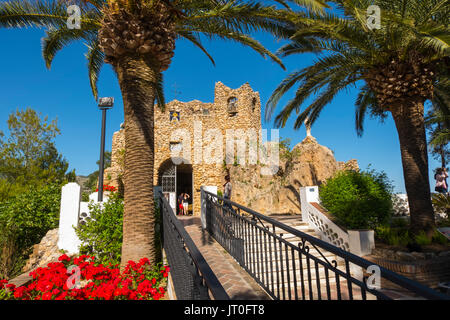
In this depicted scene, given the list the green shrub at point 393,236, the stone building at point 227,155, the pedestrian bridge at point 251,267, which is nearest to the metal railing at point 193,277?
the pedestrian bridge at point 251,267

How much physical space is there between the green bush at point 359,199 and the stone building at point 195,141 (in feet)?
35.7

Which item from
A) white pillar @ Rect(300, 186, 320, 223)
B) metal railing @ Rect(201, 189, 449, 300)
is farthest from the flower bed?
white pillar @ Rect(300, 186, 320, 223)

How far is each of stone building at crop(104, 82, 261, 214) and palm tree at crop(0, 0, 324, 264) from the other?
38.2 ft

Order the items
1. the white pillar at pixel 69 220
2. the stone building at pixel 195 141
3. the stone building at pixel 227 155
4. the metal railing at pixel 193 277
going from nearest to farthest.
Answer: the metal railing at pixel 193 277 < the white pillar at pixel 69 220 < the stone building at pixel 227 155 < the stone building at pixel 195 141

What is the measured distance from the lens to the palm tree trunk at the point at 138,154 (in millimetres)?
4492

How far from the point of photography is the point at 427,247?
6.11m

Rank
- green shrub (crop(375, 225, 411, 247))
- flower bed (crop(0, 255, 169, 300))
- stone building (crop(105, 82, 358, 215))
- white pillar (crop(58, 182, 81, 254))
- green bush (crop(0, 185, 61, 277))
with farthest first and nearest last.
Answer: stone building (crop(105, 82, 358, 215)) < green shrub (crop(375, 225, 411, 247)) < green bush (crop(0, 185, 61, 277)) < white pillar (crop(58, 182, 81, 254)) < flower bed (crop(0, 255, 169, 300))

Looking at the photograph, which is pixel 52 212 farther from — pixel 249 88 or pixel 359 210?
pixel 249 88

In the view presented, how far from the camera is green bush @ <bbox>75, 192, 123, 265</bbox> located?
5.18 meters

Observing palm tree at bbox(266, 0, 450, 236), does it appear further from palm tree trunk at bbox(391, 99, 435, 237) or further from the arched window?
the arched window

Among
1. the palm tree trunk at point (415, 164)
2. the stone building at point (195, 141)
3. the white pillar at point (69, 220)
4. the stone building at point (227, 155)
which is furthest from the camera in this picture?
the stone building at point (195, 141)

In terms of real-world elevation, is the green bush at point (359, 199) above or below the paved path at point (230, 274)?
above

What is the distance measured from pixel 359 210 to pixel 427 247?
1661mm

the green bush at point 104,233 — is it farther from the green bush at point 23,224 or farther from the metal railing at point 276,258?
the metal railing at point 276,258
